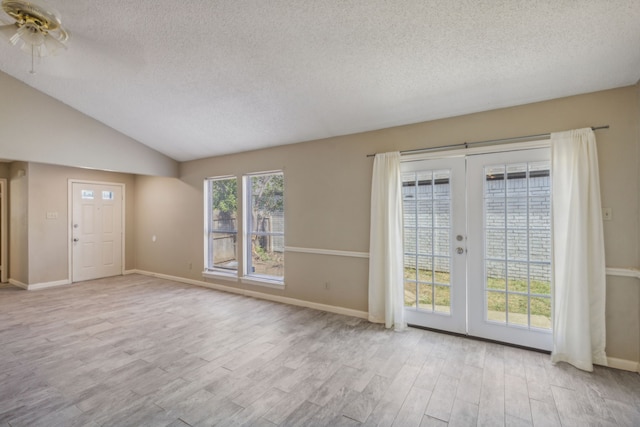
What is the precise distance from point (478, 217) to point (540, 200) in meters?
0.58

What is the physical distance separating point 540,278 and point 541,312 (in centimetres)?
34

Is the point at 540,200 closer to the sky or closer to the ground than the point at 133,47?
closer to the ground

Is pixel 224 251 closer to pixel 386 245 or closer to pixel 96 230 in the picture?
pixel 96 230

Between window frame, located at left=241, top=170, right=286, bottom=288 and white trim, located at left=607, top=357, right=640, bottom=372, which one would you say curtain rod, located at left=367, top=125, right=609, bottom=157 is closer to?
white trim, located at left=607, top=357, right=640, bottom=372

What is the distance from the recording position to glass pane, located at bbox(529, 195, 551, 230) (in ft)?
9.75

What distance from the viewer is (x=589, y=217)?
8.71 feet

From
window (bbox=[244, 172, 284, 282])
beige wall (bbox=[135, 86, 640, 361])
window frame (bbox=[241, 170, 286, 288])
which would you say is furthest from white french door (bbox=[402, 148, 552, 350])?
window frame (bbox=[241, 170, 286, 288])

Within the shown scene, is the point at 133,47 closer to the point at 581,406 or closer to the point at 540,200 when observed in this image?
the point at 540,200

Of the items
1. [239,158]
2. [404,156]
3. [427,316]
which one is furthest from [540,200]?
[239,158]

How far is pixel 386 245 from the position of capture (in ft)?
11.9

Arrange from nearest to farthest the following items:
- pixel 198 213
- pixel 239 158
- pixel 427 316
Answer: pixel 427 316 → pixel 239 158 → pixel 198 213

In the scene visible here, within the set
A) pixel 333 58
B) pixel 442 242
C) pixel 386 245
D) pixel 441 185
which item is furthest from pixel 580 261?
pixel 333 58

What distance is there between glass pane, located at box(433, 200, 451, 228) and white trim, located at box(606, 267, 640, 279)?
4.64ft

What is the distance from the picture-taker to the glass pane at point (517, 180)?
3.06 metres
